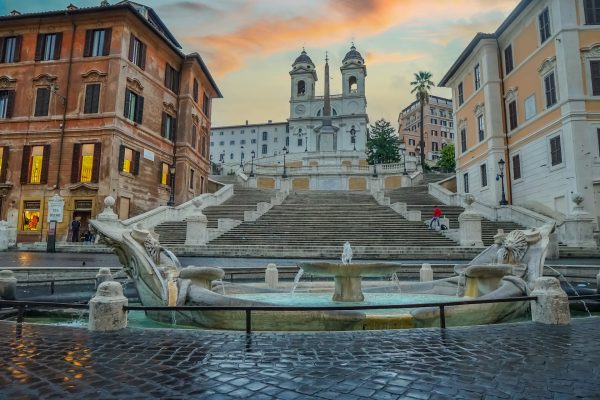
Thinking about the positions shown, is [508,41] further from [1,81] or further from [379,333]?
[1,81]

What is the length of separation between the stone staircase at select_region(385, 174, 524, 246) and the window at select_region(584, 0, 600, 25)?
1318 cm

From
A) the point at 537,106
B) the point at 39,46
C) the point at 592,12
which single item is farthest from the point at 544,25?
the point at 39,46

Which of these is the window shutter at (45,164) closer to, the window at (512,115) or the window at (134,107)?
the window at (134,107)

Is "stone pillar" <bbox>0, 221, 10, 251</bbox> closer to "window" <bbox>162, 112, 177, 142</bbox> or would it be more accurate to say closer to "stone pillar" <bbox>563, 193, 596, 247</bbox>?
"window" <bbox>162, 112, 177, 142</bbox>

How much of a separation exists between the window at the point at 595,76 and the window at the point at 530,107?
3.99 meters

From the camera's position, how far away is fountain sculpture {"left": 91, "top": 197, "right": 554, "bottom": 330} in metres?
6.54

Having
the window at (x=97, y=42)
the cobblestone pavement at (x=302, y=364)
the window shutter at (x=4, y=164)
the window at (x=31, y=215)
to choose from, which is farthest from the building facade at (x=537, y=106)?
the window shutter at (x=4, y=164)

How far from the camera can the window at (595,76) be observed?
23188 mm

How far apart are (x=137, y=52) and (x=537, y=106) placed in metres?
30.9

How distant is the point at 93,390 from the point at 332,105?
313 ft

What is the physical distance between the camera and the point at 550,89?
82.8ft

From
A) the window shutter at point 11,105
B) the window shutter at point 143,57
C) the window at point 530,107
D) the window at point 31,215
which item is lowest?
the window at point 31,215

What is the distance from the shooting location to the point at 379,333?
588 centimetres

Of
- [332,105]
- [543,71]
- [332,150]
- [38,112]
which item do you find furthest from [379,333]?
[332,105]
